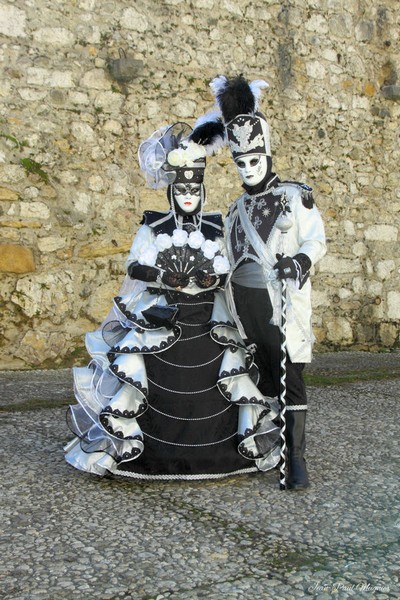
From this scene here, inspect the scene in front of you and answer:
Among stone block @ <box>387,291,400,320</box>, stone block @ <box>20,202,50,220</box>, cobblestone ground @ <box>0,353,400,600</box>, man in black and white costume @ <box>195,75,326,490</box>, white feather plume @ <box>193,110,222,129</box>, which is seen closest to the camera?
cobblestone ground @ <box>0,353,400,600</box>

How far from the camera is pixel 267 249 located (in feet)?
12.3

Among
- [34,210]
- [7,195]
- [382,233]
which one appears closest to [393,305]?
[382,233]

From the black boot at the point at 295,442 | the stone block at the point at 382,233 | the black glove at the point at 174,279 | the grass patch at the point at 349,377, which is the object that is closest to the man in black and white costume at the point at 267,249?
the black boot at the point at 295,442

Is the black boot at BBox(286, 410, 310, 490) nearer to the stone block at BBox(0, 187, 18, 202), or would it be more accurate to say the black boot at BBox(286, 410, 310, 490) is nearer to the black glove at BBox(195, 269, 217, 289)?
the black glove at BBox(195, 269, 217, 289)

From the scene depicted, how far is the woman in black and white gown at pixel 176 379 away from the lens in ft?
11.8

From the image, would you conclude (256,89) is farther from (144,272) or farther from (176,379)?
(176,379)

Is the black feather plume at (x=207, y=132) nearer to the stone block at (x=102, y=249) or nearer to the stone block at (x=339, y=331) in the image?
the stone block at (x=102, y=249)

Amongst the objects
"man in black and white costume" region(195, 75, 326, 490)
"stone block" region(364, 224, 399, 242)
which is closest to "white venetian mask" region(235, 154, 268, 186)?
"man in black and white costume" region(195, 75, 326, 490)

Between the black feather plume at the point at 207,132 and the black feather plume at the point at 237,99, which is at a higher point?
the black feather plume at the point at 237,99

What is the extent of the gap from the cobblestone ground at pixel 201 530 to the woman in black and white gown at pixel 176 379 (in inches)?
4.7

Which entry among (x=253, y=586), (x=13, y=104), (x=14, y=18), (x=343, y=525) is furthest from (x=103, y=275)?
(x=253, y=586)

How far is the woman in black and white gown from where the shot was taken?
3594 millimetres

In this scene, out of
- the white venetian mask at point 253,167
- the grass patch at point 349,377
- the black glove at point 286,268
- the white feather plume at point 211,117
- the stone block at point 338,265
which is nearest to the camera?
the black glove at point 286,268

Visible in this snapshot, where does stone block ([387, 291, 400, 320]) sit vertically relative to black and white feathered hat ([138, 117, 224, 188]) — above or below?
below
